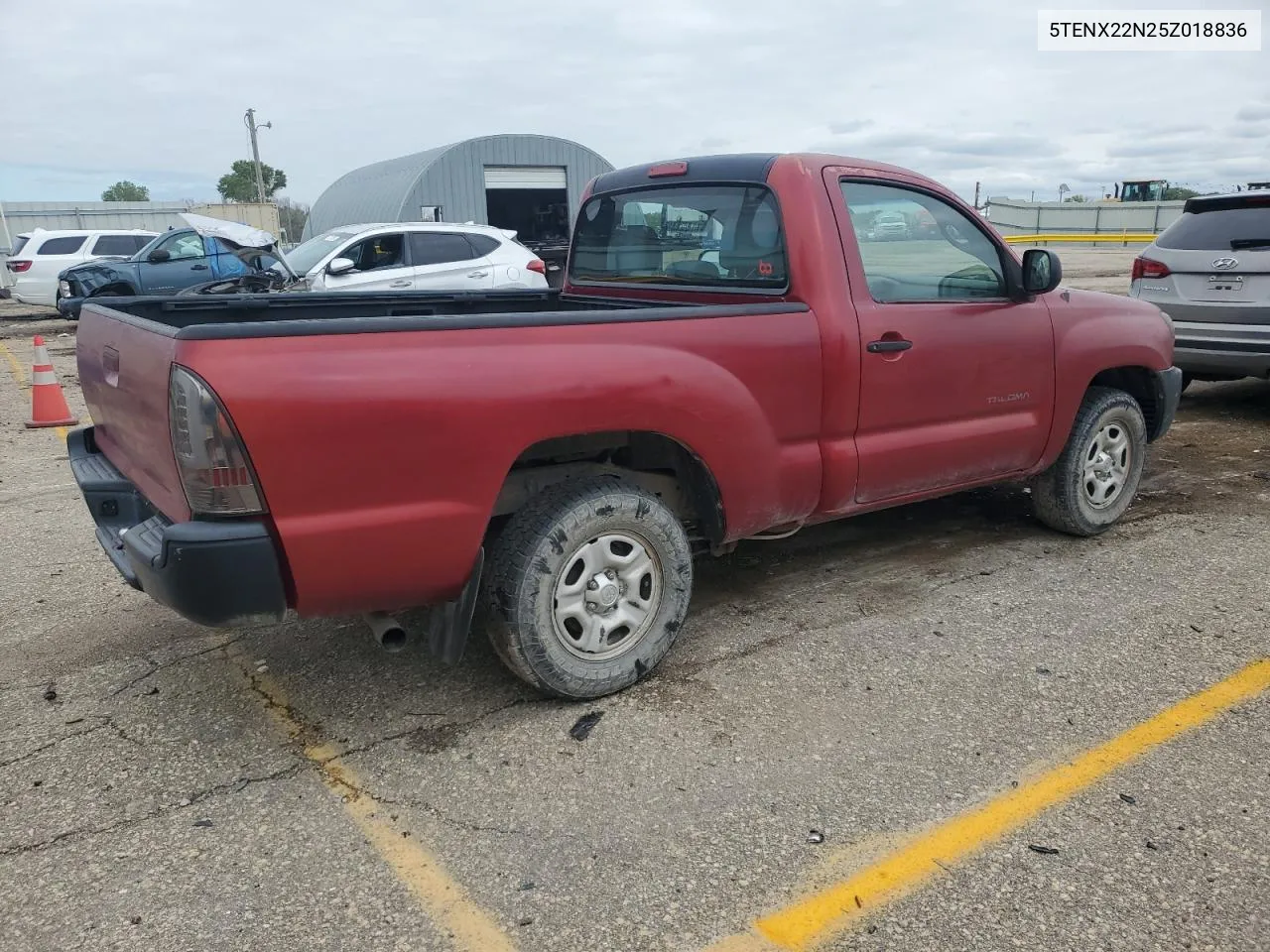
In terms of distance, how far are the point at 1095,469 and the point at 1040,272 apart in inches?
48.2

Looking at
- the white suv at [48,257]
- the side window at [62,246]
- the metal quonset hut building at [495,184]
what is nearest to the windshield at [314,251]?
the white suv at [48,257]

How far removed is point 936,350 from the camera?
156 inches

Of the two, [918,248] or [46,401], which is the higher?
[918,248]

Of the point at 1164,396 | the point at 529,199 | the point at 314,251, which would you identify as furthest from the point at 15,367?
the point at 529,199

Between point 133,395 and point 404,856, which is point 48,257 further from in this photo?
point 404,856

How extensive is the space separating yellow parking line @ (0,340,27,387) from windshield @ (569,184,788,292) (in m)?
9.43

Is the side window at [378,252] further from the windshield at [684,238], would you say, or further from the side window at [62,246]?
the side window at [62,246]

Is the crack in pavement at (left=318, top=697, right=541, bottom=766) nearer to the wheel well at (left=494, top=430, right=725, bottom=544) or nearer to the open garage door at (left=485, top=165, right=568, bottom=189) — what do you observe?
the wheel well at (left=494, top=430, right=725, bottom=544)

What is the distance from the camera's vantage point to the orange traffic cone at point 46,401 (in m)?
8.54

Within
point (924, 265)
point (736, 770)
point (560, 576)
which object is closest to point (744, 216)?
point (924, 265)

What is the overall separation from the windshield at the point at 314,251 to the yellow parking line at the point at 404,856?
29.7ft

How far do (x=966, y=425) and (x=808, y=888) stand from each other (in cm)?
241

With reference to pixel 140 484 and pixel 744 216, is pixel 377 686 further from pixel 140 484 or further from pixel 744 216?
pixel 744 216

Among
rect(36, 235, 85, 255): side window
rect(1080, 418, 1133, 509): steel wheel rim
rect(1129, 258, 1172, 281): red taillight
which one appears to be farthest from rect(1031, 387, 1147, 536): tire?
rect(36, 235, 85, 255): side window
